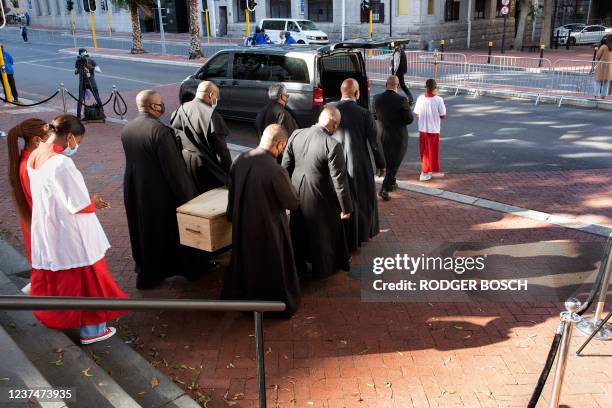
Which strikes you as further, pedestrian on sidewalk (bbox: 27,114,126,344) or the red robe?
the red robe

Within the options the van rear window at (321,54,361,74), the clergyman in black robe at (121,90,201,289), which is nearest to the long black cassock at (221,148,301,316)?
the clergyman in black robe at (121,90,201,289)

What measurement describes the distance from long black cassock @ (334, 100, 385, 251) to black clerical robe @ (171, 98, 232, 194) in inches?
55.0

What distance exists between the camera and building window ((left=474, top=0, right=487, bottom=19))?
123 ft

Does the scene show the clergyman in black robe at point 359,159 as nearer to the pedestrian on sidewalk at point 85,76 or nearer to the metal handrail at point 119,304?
the metal handrail at point 119,304

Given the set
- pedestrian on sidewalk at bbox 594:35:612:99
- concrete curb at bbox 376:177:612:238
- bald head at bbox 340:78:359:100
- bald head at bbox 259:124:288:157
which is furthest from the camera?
pedestrian on sidewalk at bbox 594:35:612:99

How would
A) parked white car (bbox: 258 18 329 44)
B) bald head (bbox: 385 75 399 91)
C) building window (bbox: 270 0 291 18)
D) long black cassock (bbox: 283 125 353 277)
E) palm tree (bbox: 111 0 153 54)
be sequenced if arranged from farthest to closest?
building window (bbox: 270 0 291 18) < palm tree (bbox: 111 0 153 54) < parked white car (bbox: 258 18 329 44) < bald head (bbox: 385 75 399 91) < long black cassock (bbox: 283 125 353 277)

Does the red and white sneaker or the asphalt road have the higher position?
the asphalt road

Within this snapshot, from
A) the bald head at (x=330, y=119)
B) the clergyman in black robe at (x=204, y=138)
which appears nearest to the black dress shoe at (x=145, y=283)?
the clergyman in black robe at (x=204, y=138)

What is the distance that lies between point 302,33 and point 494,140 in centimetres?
2190

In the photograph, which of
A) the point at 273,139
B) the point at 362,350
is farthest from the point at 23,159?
the point at 362,350

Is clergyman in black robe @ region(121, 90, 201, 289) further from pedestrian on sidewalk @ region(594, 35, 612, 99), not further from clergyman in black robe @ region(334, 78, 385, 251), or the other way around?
pedestrian on sidewalk @ region(594, 35, 612, 99)

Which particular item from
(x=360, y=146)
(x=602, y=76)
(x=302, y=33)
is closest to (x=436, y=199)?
(x=360, y=146)

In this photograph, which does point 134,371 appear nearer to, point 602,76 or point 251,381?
point 251,381

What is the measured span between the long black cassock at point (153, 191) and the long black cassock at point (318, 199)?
1.13 metres
